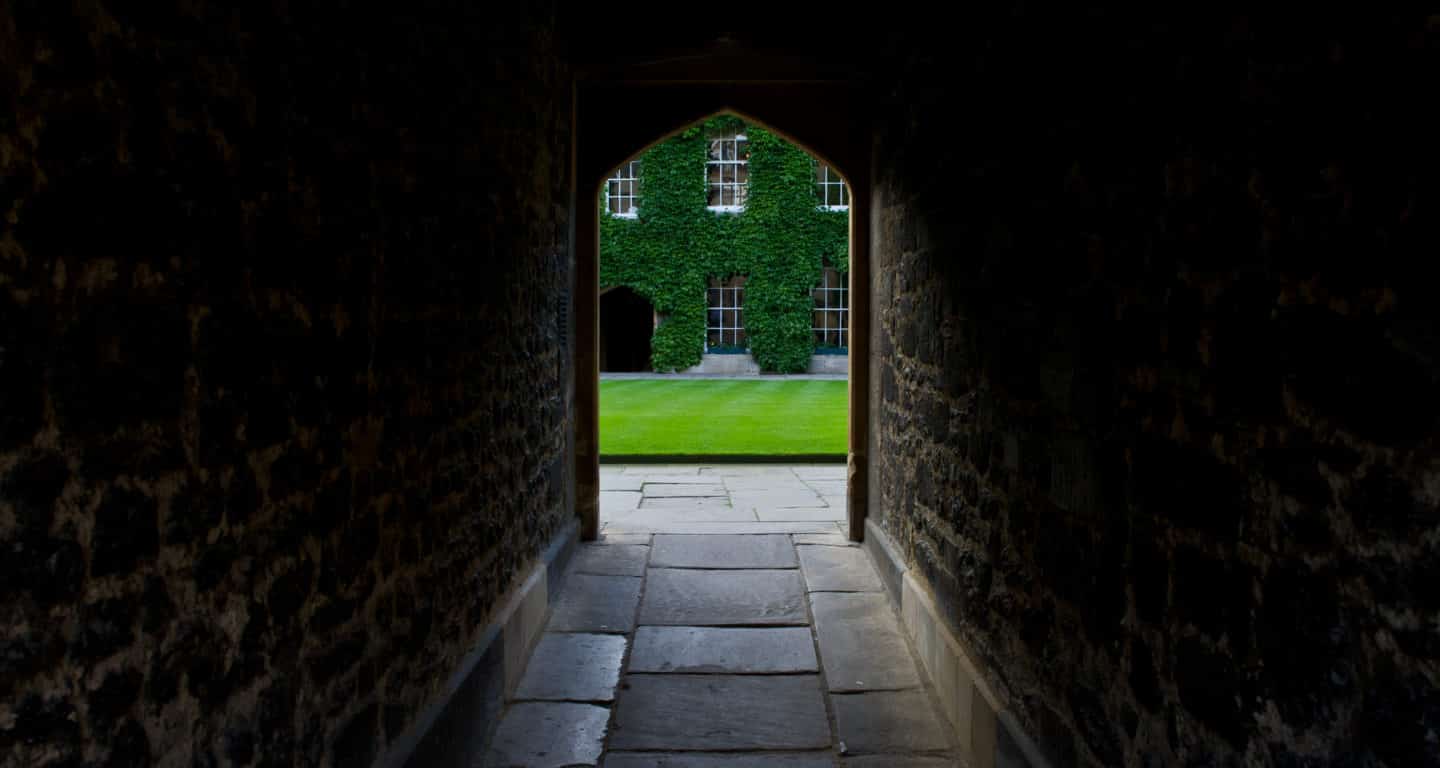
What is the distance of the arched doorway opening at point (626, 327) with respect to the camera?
23.9 meters

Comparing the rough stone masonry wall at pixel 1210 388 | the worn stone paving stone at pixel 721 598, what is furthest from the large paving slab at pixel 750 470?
the rough stone masonry wall at pixel 1210 388

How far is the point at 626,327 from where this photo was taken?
23891mm

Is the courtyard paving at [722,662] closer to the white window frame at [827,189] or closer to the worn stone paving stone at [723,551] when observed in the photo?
the worn stone paving stone at [723,551]

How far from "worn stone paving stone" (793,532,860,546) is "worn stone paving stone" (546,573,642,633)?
4.48 feet

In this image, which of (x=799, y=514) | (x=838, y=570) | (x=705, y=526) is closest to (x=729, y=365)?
(x=799, y=514)

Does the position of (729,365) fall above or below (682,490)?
above

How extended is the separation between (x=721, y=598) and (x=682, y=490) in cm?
302

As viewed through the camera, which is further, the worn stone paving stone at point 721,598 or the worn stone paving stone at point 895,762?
the worn stone paving stone at point 721,598

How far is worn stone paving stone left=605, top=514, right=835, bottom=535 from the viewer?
253 inches

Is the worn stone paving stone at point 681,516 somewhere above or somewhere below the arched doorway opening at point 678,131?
below

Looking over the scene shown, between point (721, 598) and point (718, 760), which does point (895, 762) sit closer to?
point (718, 760)

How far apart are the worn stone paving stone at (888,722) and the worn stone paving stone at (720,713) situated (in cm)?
8

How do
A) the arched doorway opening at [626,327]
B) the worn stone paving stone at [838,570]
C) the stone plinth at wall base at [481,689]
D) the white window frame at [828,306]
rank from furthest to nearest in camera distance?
the arched doorway opening at [626,327] < the white window frame at [828,306] < the worn stone paving stone at [838,570] < the stone plinth at wall base at [481,689]

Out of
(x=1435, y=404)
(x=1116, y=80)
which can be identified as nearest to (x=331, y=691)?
(x=1435, y=404)
